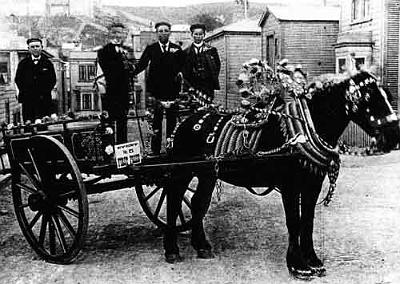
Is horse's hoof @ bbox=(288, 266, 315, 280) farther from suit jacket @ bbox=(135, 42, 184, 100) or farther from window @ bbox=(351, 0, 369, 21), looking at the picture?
window @ bbox=(351, 0, 369, 21)

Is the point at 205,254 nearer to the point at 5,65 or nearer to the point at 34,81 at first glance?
the point at 34,81

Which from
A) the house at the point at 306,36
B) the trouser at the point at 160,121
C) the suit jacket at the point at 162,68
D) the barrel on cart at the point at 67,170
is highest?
the house at the point at 306,36

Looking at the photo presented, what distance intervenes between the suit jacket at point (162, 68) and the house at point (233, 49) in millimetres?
14654

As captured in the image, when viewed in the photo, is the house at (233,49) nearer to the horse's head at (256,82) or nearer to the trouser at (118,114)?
the trouser at (118,114)

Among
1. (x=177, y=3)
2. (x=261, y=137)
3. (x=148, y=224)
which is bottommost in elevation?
(x=148, y=224)

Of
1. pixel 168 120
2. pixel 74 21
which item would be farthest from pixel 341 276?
pixel 74 21

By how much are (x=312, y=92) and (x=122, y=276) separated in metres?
2.55

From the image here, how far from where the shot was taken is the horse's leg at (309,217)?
17.4 ft

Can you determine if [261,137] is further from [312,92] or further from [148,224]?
[148,224]

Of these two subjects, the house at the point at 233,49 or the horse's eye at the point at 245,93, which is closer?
the horse's eye at the point at 245,93

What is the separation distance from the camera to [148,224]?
7.59 meters

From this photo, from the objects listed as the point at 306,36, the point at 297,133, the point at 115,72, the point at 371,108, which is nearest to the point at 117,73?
the point at 115,72

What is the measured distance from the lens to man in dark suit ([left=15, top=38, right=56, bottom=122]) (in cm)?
783

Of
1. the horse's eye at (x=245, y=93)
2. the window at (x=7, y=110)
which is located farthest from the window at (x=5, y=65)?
the horse's eye at (x=245, y=93)
